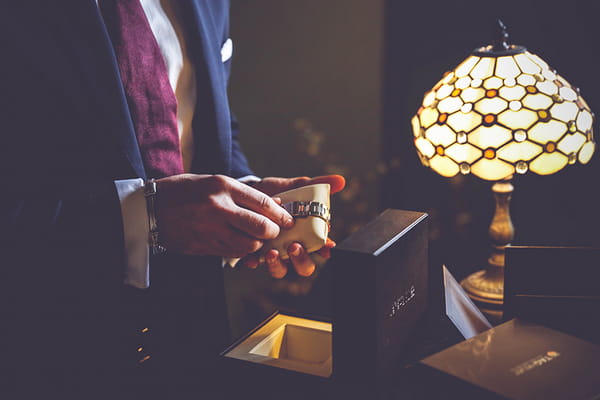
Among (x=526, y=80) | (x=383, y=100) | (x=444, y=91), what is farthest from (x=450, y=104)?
(x=383, y=100)

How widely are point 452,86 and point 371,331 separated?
0.59 m

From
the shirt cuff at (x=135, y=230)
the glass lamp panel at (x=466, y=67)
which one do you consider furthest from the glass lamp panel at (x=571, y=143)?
the shirt cuff at (x=135, y=230)

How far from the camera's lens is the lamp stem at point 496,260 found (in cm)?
104

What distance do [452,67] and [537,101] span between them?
0.83m

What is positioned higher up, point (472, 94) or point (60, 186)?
point (472, 94)

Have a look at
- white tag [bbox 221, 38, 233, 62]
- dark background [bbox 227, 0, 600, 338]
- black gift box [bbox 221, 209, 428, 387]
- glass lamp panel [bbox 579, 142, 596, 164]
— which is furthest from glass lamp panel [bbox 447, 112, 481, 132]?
white tag [bbox 221, 38, 233, 62]

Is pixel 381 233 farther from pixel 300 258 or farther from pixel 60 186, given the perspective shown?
pixel 60 186

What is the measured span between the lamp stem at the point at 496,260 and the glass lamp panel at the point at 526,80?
0.20m

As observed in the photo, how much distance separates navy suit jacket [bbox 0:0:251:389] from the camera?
0.73 metres

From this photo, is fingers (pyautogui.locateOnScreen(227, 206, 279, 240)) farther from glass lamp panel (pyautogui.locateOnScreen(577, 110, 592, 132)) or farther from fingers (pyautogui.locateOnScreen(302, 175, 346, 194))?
glass lamp panel (pyautogui.locateOnScreen(577, 110, 592, 132))

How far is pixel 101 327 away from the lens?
82 cm

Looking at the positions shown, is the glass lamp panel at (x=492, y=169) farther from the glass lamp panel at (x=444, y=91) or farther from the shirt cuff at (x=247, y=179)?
the shirt cuff at (x=247, y=179)

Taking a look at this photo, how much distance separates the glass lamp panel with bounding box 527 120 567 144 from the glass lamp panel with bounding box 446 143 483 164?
0.32ft

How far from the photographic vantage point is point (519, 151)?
0.94 metres
